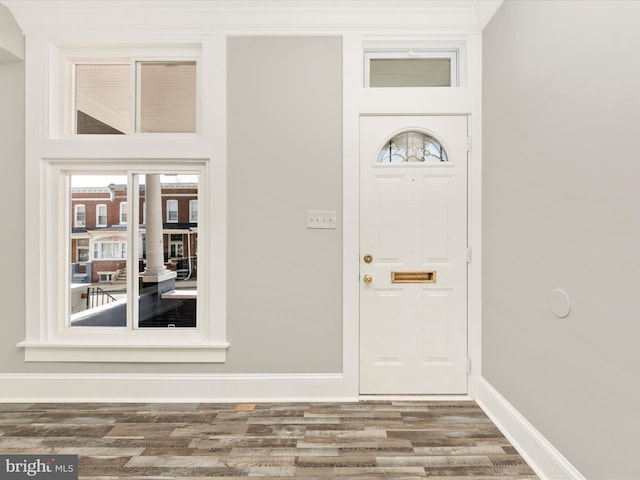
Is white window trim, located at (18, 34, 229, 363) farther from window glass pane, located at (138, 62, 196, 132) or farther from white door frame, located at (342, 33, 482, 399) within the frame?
white door frame, located at (342, 33, 482, 399)

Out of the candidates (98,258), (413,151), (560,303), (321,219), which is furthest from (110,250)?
(560,303)

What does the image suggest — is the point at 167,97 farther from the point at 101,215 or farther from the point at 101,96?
the point at 101,215

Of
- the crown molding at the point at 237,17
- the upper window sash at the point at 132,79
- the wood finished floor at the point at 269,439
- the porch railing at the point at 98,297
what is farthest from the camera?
the porch railing at the point at 98,297

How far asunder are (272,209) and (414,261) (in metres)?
1.12

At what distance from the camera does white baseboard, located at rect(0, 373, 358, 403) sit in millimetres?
2643

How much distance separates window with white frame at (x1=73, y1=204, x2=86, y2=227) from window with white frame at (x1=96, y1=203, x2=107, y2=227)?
110 mm

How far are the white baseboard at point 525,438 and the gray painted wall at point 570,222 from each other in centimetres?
6

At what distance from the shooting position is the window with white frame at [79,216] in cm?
279

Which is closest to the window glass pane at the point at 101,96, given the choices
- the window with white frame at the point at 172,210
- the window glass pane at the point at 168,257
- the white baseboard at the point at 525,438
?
the window glass pane at the point at 168,257

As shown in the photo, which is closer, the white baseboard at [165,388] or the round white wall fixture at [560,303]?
the round white wall fixture at [560,303]

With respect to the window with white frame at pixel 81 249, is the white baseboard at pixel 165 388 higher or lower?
lower

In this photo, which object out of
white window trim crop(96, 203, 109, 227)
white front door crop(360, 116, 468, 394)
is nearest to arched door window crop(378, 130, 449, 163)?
white front door crop(360, 116, 468, 394)

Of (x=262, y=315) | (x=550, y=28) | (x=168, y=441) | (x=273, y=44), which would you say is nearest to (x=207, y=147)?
(x=273, y=44)

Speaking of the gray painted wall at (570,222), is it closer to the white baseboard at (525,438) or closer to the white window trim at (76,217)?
the white baseboard at (525,438)
